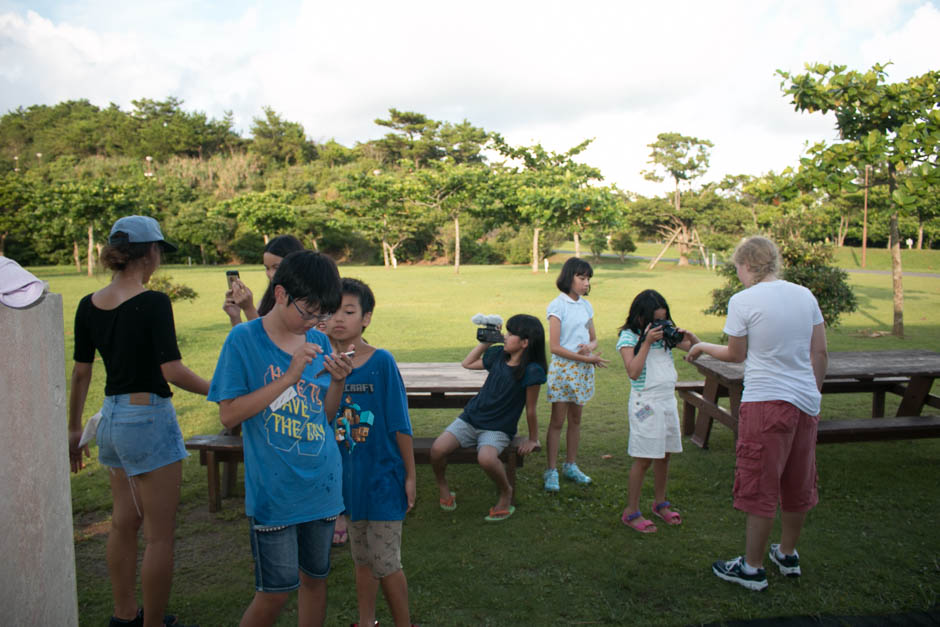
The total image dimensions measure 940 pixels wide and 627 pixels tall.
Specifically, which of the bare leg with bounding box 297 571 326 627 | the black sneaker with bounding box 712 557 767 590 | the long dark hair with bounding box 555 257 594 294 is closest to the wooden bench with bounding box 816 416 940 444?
the black sneaker with bounding box 712 557 767 590

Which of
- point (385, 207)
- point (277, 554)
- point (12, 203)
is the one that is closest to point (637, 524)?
point (277, 554)

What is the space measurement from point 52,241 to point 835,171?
146ft

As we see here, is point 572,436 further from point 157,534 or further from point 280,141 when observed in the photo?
point 280,141

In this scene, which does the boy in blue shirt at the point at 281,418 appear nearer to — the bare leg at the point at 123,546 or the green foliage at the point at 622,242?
the bare leg at the point at 123,546

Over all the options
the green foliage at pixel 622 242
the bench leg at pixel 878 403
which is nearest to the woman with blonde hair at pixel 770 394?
the bench leg at pixel 878 403

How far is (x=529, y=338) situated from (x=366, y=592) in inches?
77.7

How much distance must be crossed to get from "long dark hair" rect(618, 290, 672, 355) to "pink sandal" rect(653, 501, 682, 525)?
3.66 feet

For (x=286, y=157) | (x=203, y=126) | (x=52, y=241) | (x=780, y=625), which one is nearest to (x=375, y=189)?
(x=52, y=241)

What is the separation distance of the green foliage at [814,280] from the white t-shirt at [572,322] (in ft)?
21.1

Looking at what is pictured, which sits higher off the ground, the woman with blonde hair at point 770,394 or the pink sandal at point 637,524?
the woman with blonde hair at point 770,394

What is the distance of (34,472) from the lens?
65.8 inches

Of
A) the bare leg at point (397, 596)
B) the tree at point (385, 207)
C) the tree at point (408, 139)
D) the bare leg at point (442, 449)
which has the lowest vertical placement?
the bare leg at point (397, 596)

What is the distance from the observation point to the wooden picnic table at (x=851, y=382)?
5.13 m

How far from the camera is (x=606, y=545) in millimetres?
3855
